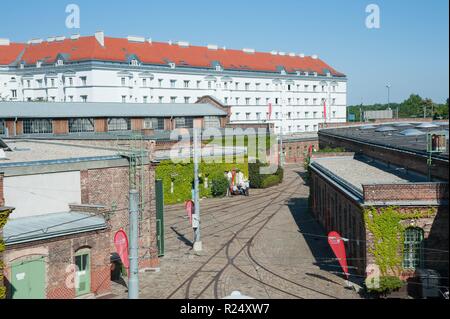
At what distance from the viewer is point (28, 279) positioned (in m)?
22.7

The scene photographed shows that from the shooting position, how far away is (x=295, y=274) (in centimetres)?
2770

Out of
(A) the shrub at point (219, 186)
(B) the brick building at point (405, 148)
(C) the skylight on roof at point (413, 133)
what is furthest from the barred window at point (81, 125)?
(C) the skylight on roof at point (413, 133)

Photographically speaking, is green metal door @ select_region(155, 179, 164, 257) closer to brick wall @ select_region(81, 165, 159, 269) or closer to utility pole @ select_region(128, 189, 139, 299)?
brick wall @ select_region(81, 165, 159, 269)

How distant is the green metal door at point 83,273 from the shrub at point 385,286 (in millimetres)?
10856

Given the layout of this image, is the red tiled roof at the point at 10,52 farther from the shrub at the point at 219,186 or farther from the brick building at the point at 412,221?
the brick building at the point at 412,221

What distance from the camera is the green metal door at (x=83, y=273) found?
955 inches

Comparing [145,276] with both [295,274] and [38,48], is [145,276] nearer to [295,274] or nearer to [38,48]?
[295,274]

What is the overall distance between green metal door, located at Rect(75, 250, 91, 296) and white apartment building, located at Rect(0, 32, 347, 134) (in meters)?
61.5

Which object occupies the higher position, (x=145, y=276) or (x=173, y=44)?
(x=173, y=44)

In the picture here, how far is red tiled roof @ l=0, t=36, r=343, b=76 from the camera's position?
284ft

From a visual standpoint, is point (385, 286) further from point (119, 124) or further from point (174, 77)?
point (174, 77)
